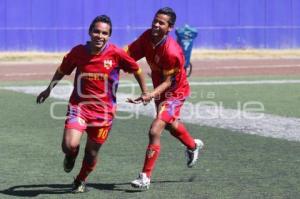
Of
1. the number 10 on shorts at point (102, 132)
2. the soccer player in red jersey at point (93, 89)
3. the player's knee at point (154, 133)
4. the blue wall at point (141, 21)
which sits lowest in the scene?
the blue wall at point (141, 21)

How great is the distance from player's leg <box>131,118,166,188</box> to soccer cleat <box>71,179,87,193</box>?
0.48 m

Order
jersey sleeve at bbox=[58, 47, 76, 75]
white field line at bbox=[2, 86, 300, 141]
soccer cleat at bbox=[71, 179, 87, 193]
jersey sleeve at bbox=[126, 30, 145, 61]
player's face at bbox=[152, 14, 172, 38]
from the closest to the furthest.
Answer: soccer cleat at bbox=[71, 179, 87, 193] < jersey sleeve at bbox=[58, 47, 76, 75] < player's face at bbox=[152, 14, 172, 38] < jersey sleeve at bbox=[126, 30, 145, 61] < white field line at bbox=[2, 86, 300, 141]

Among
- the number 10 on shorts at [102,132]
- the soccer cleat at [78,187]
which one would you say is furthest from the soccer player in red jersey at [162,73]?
the soccer cleat at [78,187]

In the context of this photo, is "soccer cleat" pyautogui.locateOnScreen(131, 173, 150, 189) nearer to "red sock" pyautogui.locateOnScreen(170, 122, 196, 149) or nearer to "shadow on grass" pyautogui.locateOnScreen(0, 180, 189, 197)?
"shadow on grass" pyautogui.locateOnScreen(0, 180, 189, 197)

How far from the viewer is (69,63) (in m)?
8.14

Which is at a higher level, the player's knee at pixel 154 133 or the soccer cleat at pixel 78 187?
the player's knee at pixel 154 133

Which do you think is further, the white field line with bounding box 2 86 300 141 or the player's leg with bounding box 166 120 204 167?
the white field line with bounding box 2 86 300 141

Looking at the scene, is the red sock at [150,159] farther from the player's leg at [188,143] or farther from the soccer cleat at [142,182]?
the player's leg at [188,143]

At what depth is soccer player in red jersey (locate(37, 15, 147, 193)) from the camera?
7.94 metres

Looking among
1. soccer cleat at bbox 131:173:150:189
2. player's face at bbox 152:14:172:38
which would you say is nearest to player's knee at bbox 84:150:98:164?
soccer cleat at bbox 131:173:150:189

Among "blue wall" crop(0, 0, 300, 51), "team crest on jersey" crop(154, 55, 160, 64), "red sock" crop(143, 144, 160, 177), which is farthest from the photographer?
"blue wall" crop(0, 0, 300, 51)

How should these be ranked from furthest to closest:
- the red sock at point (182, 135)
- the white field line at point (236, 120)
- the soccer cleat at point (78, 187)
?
1. the white field line at point (236, 120)
2. the red sock at point (182, 135)
3. the soccer cleat at point (78, 187)

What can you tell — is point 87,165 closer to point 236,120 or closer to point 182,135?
point 182,135

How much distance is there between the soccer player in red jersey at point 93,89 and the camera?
794 cm
